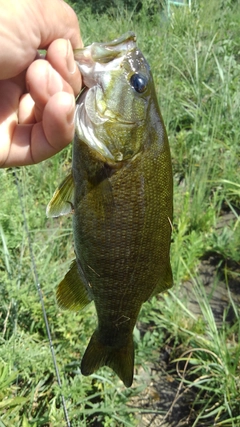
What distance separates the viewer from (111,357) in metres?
1.41

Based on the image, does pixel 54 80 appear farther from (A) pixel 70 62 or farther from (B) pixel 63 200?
(B) pixel 63 200

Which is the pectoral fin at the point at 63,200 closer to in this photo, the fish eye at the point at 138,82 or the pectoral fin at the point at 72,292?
the pectoral fin at the point at 72,292

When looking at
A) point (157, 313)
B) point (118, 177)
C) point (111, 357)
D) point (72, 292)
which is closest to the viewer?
point (118, 177)

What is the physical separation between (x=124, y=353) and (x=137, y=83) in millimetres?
896

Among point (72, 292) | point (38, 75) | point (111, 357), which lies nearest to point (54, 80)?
point (38, 75)

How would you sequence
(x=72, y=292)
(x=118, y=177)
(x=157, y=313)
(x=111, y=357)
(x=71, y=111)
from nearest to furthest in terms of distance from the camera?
1. (x=71, y=111)
2. (x=118, y=177)
3. (x=72, y=292)
4. (x=111, y=357)
5. (x=157, y=313)

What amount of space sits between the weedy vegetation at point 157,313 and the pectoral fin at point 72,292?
0.41 m

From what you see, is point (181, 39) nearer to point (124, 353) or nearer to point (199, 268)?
point (199, 268)

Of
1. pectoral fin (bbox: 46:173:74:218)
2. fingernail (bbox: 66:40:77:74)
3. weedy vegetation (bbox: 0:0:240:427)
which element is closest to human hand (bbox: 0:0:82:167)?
fingernail (bbox: 66:40:77:74)

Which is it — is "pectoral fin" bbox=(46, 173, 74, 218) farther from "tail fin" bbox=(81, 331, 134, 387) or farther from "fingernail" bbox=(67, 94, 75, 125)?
"tail fin" bbox=(81, 331, 134, 387)

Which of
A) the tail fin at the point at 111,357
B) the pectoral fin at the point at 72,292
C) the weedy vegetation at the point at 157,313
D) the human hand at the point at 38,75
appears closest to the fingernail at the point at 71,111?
the human hand at the point at 38,75

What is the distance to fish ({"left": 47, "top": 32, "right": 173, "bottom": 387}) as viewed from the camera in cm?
118

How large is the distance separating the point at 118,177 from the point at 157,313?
4.47ft

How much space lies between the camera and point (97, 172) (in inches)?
46.5
